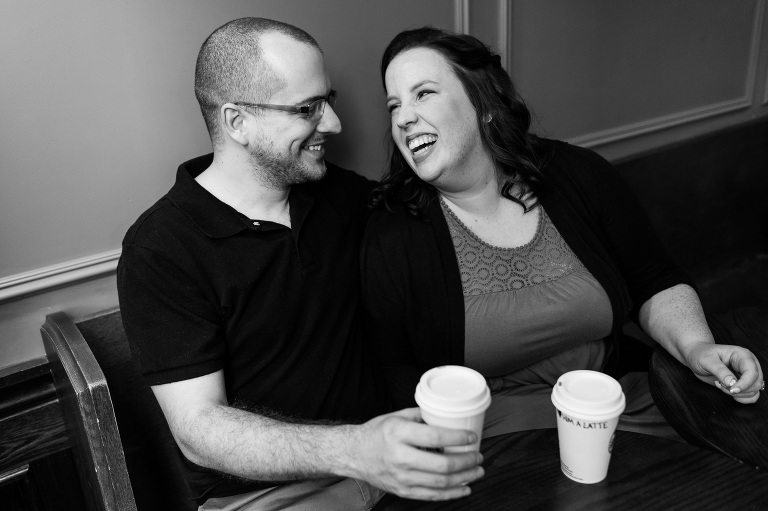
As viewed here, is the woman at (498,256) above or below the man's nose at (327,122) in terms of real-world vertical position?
below

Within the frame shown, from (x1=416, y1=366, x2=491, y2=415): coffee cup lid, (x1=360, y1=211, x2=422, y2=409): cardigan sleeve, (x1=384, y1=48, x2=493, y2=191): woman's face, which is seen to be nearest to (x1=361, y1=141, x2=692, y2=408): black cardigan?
(x1=360, y1=211, x2=422, y2=409): cardigan sleeve

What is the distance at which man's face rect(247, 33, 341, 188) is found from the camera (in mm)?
1531

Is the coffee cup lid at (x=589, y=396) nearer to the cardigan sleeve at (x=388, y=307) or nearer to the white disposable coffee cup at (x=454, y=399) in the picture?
the white disposable coffee cup at (x=454, y=399)

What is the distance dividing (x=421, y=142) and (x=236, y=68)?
48 centimetres

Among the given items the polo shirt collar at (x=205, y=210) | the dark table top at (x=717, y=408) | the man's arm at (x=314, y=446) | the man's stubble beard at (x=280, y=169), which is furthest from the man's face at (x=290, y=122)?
the dark table top at (x=717, y=408)

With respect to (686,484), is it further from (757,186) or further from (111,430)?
(757,186)

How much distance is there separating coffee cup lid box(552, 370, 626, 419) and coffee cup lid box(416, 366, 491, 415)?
0.16 m

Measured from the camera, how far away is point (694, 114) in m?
3.11

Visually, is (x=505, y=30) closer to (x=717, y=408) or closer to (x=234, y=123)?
(x=234, y=123)

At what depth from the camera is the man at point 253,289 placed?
1399 millimetres

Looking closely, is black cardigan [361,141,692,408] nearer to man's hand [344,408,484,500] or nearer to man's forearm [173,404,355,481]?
man's forearm [173,404,355,481]

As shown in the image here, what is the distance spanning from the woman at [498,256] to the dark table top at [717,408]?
0.09 meters

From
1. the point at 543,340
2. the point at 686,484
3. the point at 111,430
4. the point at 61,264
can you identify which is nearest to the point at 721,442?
the point at 686,484

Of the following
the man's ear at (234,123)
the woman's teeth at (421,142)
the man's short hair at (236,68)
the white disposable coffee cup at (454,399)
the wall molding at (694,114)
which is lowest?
the wall molding at (694,114)
